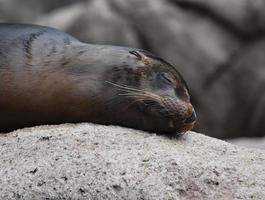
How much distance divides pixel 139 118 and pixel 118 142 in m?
0.29

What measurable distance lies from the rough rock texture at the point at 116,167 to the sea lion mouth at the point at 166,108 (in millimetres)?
93

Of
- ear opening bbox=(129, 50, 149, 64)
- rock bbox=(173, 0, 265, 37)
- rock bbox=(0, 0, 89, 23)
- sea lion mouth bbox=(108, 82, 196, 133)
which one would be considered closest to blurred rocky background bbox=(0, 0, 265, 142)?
rock bbox=(173, 0, 265, 37)

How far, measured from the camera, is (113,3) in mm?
9461

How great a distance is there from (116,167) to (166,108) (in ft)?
1.87

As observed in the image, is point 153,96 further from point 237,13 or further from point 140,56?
point 237,13

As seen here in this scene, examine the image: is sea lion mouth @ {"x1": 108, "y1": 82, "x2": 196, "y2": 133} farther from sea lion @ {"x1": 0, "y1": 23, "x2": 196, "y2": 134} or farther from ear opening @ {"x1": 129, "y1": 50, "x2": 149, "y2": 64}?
ear opening @ {"x1": 129, "y1": 50, "x2": 149, "y2": 64}

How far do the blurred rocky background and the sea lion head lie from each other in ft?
18.0

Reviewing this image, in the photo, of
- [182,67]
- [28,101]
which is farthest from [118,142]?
[182,67]

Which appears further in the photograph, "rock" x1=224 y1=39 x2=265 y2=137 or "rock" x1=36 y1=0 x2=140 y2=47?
"rock" x1=36 y1=0 x2=140 y2=47

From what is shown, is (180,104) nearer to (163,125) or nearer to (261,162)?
(163,125)

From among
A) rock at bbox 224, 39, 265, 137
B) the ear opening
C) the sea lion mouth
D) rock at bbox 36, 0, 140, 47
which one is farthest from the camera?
rock at bbox 36, 0, 140, 47

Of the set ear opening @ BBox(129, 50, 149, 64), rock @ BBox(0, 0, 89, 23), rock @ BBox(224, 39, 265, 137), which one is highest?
ear opening @ BBox(129, 50, 149, 64)

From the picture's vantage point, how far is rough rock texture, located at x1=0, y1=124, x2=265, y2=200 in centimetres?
293

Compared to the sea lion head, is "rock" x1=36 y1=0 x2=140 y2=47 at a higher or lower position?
lower
